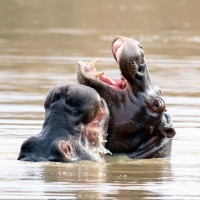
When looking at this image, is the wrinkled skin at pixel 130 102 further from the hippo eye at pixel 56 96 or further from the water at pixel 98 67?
the hippo eye at pixel 56 96

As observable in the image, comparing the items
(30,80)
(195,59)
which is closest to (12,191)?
(30,80)

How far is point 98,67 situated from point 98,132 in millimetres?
9587

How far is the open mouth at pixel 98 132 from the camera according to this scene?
911 centimetres

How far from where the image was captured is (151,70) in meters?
18.5

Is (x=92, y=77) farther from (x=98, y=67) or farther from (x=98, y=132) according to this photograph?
(x=98, y=67)

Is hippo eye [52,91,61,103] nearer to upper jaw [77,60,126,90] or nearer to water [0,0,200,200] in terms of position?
upper jaw [77,60,126,90]

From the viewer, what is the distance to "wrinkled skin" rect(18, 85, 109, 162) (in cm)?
886

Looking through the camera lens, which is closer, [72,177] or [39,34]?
[72,177]

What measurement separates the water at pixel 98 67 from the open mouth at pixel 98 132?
158 millimetres

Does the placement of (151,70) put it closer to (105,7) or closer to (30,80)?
(30,80)


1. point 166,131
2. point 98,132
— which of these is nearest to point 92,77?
point 98,132

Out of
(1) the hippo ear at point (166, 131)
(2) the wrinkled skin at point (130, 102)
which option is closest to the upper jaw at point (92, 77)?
(2) the wrinkled skin at point (130, 102)

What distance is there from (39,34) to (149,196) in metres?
18.1

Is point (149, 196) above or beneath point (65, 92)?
beneath
